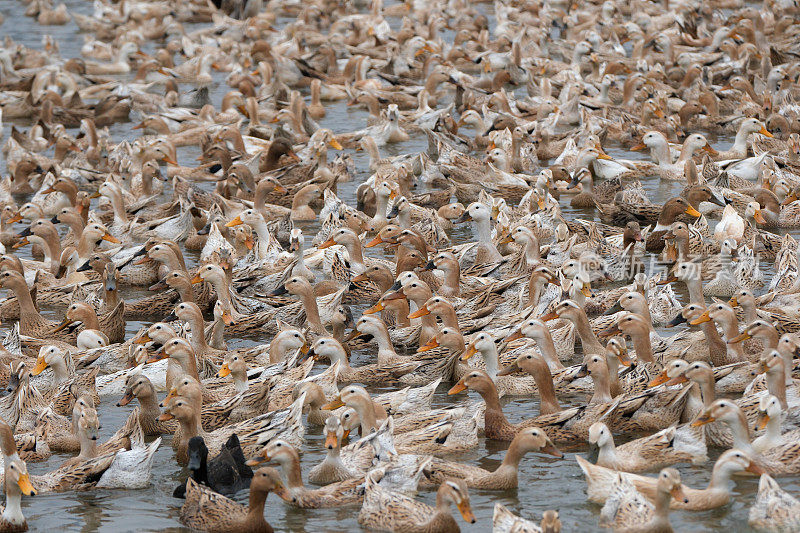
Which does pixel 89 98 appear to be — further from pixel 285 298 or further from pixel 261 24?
pixel 285 298

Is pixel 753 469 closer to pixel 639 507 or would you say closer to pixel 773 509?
pixel 773 509

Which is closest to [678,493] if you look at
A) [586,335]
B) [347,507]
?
[347,507]

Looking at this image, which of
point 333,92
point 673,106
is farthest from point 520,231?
point 333,92

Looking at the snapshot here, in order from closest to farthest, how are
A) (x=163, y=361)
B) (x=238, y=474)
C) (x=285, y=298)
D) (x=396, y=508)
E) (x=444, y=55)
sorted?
(x=396, y=508) < (x=238, y=474) < (x=163, y=361) < (x=285, y=298) < (x=444, y=55)

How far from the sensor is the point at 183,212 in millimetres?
16297

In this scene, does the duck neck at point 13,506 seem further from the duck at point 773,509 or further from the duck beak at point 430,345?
the duck at point 773,509

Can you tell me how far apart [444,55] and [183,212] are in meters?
11.9

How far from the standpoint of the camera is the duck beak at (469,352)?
1138 cm

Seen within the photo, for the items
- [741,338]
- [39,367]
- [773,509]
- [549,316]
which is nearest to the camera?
[773,509]

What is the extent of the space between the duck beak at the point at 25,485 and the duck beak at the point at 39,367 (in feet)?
8.43

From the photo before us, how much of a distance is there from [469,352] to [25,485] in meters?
4.23

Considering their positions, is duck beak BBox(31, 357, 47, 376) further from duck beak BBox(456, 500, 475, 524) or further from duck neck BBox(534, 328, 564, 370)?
duck beak BBox(456, 500, 475, 524)

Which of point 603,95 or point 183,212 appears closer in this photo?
point 183,212

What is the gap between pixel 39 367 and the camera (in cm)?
1164
